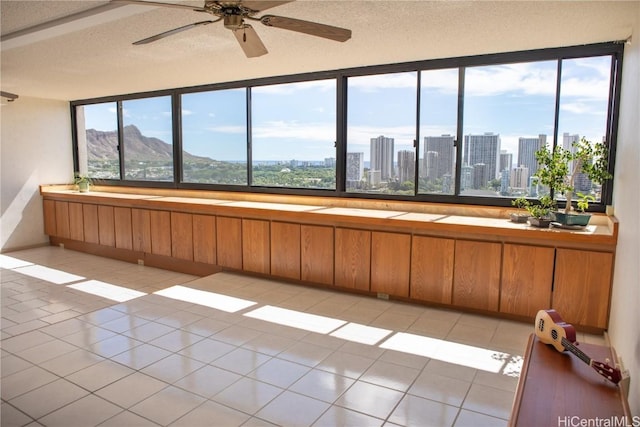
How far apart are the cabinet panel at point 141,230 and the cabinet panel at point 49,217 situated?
6.99 ft

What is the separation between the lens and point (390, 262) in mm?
4488

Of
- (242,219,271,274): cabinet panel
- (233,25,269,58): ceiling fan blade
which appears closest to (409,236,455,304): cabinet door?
(242,219,271,274): cabinet panel

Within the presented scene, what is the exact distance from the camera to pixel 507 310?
3965 mm

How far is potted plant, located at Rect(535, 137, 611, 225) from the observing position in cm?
371

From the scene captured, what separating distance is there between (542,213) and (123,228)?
18.7 feet

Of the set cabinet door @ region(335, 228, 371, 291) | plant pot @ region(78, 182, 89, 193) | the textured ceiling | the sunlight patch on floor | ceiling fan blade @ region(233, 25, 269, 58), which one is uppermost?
the textured ceiling

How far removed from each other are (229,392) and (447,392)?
1.39 meters

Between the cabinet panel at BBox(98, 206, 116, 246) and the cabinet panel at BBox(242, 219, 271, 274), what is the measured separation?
2606 mm

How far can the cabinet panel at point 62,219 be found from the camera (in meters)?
7.38

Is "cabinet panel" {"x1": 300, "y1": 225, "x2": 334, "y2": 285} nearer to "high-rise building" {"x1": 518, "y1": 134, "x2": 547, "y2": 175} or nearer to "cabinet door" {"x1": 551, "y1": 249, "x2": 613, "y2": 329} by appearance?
"high-rise building" {"x1": 518, "y1": 134, "x2": 547, "y2": 175}

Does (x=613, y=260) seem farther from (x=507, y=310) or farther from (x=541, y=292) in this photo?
(x=507, y=310)

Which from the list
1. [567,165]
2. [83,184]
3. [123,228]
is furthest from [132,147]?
[567,165]

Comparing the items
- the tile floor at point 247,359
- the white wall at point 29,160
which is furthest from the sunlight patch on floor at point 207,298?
the white wall at point 29,160

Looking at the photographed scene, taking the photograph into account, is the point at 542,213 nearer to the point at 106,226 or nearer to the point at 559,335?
the point at 559,335
